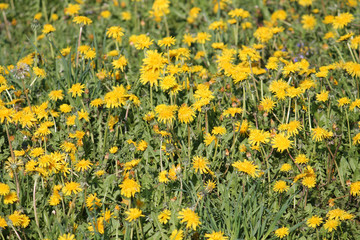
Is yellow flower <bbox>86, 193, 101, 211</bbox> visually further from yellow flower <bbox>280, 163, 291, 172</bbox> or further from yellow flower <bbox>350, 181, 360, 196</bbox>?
yellow flower <bbox>350, 181, 360, 196</bbox>

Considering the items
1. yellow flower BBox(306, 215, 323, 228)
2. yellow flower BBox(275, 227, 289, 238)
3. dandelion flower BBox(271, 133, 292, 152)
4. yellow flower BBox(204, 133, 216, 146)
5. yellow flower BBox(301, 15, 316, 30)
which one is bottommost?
yellow flower BBox(275, 227, 289, 238)

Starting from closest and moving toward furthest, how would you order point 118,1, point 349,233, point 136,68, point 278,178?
point 349,233
point 278,178
point 136,68
point 118,1

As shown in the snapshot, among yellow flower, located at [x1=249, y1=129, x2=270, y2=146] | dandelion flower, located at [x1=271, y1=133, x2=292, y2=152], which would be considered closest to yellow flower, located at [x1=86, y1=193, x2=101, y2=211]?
yellow flower, located at [x1=249, y1=129, x2=270, y2=146]

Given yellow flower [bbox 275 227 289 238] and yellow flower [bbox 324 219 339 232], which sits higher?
yellow flower [bbox 324 219 339 232]

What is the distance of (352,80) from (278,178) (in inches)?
49.6

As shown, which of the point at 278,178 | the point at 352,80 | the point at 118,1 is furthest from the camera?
the point at 118,1

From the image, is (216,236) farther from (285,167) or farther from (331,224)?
(285,167)

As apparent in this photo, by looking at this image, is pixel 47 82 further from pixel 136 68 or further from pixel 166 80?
pixel 166 80

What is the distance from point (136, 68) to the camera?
443 cm

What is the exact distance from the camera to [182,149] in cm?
324

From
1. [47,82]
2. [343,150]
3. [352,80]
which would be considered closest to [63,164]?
[47,82]

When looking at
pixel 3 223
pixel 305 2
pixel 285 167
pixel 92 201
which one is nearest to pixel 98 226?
pixel 92 201

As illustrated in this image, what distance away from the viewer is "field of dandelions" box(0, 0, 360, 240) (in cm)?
275

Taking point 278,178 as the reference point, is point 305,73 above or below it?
above
